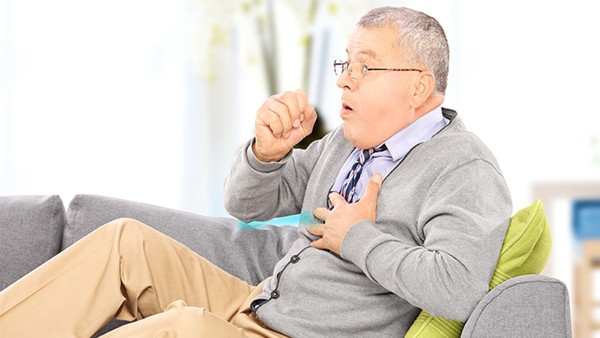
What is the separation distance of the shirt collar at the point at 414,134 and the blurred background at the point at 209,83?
2062mm

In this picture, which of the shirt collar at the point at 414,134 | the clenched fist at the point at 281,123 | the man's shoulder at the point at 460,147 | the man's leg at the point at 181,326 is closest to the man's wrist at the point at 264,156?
the clenched fist at the point at 281,123

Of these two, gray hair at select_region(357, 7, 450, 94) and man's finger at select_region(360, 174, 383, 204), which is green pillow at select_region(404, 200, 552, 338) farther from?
gray hair at select_region(357, 7, 450, 94)

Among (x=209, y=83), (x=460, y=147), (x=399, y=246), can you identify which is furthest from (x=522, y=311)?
(x=209, y=83)

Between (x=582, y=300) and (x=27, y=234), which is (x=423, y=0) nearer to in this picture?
(x=582, y=300)

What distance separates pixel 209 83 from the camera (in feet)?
13.7

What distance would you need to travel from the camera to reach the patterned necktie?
2.02m

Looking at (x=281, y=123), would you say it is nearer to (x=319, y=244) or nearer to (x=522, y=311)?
(x=319, y=244)

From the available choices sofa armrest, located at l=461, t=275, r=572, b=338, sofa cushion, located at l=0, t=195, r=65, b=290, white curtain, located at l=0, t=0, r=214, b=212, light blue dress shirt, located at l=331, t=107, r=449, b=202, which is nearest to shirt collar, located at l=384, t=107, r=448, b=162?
light blue dress shirt, located at l=331, t=107, r=449, b=202

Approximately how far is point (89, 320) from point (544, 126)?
2819 millimetres

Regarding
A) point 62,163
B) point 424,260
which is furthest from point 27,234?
point 62,163

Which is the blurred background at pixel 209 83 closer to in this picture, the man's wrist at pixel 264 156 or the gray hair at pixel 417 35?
the man's wrist at pixel 264 156

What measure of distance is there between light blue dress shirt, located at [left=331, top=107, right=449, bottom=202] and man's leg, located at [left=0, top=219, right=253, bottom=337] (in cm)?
40

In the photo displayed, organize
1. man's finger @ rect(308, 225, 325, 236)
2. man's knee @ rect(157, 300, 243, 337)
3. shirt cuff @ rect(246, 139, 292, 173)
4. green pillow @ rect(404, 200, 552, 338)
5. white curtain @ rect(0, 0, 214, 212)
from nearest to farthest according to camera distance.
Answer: man's knee @ rect(157, 300, 243, 337) → green pillow @ rect(404, 200, 552, 338) → man's finger @ rect(308, 225, 325, 236) → shirt cuff @ rect(246, 139, 292, 173) → white curtain @ rect(0, 0, 214, 212)

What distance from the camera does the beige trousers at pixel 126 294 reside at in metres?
1.73
